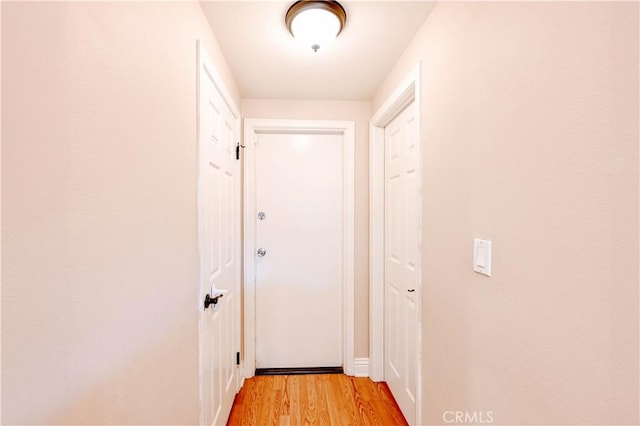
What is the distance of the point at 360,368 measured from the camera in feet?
7.29

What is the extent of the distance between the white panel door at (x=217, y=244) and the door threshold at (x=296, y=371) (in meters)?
0.34

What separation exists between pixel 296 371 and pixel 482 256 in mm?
1882

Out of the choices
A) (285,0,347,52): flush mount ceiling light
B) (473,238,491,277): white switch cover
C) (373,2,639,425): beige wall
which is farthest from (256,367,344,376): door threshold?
(285,0,347,52): flush mount ceiling light

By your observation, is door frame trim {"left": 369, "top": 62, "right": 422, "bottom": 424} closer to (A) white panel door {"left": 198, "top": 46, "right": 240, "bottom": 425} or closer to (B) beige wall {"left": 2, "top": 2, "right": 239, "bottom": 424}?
(A) white panel door {"left": 198, "top": 46, "right": 240, "bottom": 425}

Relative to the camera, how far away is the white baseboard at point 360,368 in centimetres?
221

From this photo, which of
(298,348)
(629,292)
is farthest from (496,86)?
(298,348)

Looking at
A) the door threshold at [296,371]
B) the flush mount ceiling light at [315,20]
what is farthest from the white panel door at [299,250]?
the flush mount ceiling light at [315,20]

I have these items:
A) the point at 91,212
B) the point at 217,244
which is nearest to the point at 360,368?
the point at 217,244

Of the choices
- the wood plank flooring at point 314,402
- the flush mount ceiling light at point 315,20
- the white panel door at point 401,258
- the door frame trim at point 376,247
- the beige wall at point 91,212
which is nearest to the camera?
the beige wall at point 91,212

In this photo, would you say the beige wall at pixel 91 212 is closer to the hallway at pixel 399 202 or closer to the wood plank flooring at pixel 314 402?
the hallway at pixel 399 202

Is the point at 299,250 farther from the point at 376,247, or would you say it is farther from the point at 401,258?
the point at 401,258

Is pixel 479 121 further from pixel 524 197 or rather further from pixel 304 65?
pixel 304 65

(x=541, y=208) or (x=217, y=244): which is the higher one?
(x=541, y=208)

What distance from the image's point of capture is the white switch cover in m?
0.91
